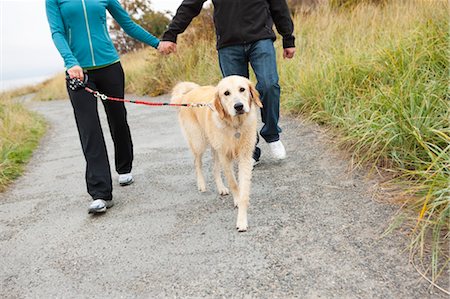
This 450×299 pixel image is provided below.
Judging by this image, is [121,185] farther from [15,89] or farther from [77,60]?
[15,89]

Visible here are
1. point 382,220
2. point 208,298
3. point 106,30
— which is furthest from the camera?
point 106,30

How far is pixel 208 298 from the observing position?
1.93 meters

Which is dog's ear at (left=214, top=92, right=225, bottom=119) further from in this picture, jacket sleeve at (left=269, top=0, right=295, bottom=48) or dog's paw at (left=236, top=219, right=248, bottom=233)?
jacket sleeve at (left=269, top=0, right=295, bottom=48)

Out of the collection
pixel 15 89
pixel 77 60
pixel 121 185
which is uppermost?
pixel 77 60

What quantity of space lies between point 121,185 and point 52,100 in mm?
12790

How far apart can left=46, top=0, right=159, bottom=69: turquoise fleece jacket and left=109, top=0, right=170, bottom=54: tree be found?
50.7 feet

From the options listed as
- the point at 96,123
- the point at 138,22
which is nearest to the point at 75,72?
the point at 96,123

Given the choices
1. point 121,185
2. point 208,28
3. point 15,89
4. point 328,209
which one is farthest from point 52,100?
point 328,209

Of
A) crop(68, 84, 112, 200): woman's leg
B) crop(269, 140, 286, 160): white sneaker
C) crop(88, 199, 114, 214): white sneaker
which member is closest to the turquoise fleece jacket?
crop(68, 84, 112, 200): woman's leg

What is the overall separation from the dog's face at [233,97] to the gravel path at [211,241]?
30.2 inches

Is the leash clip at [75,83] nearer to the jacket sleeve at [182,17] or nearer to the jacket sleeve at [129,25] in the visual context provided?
the jacket sleeve at [129,25]

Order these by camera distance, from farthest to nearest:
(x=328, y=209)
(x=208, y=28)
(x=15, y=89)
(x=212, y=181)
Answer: (x=15, y=89) → (x=208, y=28) → (x=212, y=181) → (x=328, y=209)

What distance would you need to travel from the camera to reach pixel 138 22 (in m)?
18.3

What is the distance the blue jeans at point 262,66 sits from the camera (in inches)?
135
